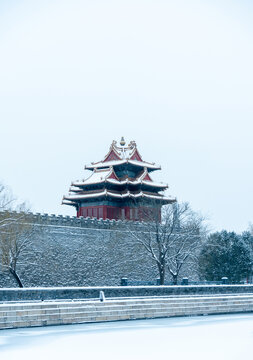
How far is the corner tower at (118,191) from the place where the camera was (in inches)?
1699

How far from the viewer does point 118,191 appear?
44.7m

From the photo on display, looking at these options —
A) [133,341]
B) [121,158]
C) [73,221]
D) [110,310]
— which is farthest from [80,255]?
[133,341]

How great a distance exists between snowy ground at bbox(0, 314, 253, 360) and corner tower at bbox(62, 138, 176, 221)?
76.4 feet

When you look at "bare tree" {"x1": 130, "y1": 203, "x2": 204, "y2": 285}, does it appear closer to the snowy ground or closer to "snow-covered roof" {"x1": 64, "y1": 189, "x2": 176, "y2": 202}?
"snow-covered roof" {"x1": 64, "y1": 189, "x2": 176, "y2": 202}

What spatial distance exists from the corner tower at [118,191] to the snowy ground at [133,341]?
23277 mm

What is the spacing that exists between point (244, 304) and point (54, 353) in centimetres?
1250

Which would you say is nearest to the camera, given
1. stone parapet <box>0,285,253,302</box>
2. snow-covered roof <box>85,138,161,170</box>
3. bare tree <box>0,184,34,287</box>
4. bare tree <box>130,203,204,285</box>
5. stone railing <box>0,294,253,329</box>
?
stone railing <box>0,294,253,329</box>

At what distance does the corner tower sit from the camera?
43156mm

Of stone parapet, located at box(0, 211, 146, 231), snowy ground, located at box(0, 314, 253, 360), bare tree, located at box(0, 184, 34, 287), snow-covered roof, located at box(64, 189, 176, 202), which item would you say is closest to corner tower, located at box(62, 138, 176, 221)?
snow-covered roof, located at box(64, 189, 176, 202)

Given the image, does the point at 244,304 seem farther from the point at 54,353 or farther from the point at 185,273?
the point at 185,273

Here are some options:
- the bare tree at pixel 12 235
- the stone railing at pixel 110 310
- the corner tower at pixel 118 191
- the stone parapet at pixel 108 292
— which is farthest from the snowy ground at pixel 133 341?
the corner tower at pixel 118 191

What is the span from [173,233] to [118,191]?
7.88 meters

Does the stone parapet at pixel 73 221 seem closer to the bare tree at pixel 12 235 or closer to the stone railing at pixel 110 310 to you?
the bare tree at pixel 12 235

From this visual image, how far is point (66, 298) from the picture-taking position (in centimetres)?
2091
